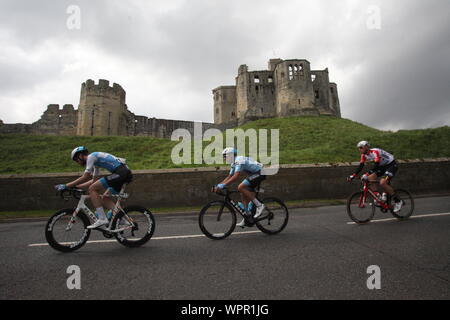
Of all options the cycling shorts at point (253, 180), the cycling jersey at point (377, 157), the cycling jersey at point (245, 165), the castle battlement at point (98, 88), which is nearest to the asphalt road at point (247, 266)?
the cycling shorts at point (253, 180)

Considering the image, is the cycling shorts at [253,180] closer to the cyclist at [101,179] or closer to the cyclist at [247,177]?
the cyclist at [247,177]

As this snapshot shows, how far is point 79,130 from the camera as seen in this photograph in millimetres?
40688

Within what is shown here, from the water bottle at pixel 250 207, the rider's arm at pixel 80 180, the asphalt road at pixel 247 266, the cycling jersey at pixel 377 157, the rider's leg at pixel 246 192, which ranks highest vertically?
the cycling jersey at pixel 377 157

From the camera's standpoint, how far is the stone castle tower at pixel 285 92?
179 feet

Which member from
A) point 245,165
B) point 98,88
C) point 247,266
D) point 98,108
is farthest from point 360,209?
point 98,88

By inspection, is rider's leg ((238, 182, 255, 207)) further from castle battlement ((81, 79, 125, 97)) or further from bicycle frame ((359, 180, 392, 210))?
castle battlement ((81, 79, 125, 97))

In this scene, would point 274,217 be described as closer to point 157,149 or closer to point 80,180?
point 80,180

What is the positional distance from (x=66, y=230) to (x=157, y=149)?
19382mm

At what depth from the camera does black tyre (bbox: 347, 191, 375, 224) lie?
6336mm

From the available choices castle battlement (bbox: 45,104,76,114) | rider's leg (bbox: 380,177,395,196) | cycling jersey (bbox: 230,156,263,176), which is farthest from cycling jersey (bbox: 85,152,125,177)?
castle battlement (bbox: 45,104,76,114)

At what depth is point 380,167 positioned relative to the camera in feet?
22.9

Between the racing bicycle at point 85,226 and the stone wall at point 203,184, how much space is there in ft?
17.8
